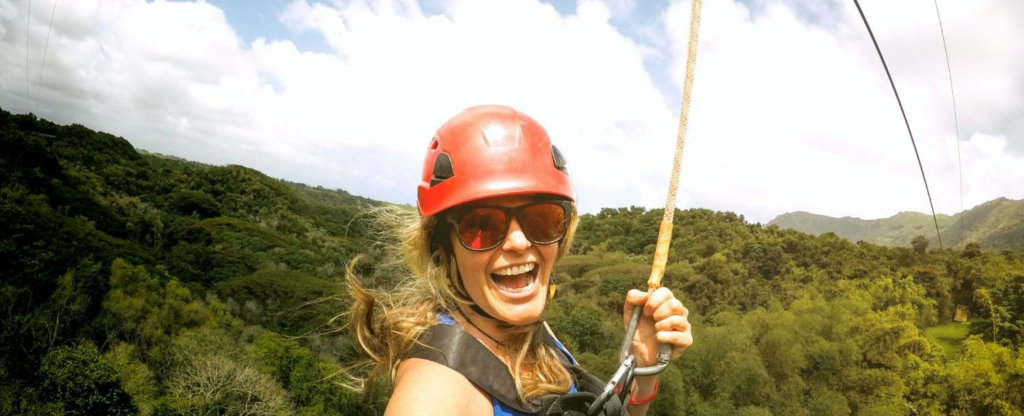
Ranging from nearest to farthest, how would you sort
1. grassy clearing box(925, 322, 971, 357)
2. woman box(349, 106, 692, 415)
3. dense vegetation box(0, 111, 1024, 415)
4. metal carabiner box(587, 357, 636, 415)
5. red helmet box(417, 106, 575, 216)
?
1. metal carabiner box(587, 357, 636, 415)
2. woman box(349, 106, 692, 415)
3. red helmet box(417, 106, 575, 216)
4. dense vegetation box(0, 111, 1024, 415)
5. grassy clearing box(925, 322, 971, 357)

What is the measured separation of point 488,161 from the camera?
207 cm

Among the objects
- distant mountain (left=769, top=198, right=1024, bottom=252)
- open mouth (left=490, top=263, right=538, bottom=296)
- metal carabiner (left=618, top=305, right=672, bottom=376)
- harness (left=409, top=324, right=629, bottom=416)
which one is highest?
distant mountain (left=769, top=198, right=1024, bottom=252)


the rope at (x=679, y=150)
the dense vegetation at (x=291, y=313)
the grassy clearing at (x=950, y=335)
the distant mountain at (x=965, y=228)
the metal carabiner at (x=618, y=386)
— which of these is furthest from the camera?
the distant mountain at (x=965, y=228)

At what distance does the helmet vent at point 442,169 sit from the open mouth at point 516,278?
0.44 meters

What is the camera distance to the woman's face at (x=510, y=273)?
6.86 ft

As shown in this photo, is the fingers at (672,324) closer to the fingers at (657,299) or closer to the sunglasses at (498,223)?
the fingers at (657,299)

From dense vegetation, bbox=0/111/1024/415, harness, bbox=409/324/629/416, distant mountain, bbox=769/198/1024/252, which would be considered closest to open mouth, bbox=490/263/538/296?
harness, bbox=409/324/629/416

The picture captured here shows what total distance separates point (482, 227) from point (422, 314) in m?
0.49

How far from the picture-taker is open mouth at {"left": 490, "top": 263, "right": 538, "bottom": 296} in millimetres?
2139

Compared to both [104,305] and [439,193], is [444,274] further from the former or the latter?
[104,305]

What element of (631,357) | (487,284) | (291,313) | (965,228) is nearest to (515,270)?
(487,284)

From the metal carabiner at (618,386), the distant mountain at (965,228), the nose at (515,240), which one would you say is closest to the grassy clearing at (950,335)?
the distant mountain at (965,228)

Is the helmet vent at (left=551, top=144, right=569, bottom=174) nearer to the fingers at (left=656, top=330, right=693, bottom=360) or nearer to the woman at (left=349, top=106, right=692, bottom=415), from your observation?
the woman at (left=349, top=106, right=692, bottom=415)

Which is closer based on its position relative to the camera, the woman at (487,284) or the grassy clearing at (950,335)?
the woman at (487,284)
